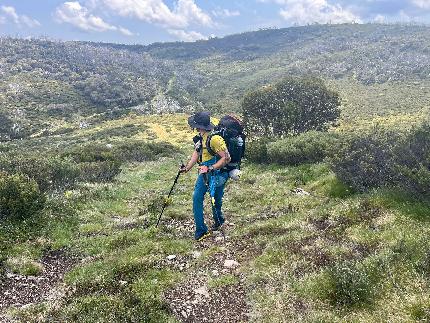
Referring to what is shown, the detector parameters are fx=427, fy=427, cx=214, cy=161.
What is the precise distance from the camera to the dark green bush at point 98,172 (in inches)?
895

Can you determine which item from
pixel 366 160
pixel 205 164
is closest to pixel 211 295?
pixel 205 164

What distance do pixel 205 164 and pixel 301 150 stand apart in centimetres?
1137

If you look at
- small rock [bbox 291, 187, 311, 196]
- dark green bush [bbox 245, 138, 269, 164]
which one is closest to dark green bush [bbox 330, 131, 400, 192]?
small rock [bbox 291, 187, 311, 196]

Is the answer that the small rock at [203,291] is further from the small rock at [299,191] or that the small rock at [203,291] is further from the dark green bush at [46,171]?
the dark green bush at [46,171]

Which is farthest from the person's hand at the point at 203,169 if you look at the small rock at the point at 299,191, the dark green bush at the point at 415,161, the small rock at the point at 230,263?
the small rock at the point at 299,191

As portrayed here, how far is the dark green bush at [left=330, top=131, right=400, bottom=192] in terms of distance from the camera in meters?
12.5

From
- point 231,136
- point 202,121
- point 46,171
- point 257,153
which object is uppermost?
point 202,121

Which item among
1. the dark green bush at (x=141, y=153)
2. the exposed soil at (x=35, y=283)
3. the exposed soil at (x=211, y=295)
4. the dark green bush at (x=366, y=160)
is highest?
the dark green bush at (x=366, y=160)

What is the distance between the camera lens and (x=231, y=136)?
11.3 m

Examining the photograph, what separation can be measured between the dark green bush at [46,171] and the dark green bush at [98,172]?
4.03ft

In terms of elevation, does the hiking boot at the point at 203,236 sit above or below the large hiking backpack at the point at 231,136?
below

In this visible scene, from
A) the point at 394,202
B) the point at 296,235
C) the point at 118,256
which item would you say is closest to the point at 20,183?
the point at 118,256

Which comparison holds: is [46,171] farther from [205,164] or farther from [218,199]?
[205,164]

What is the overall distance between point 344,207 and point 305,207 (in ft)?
6.61
